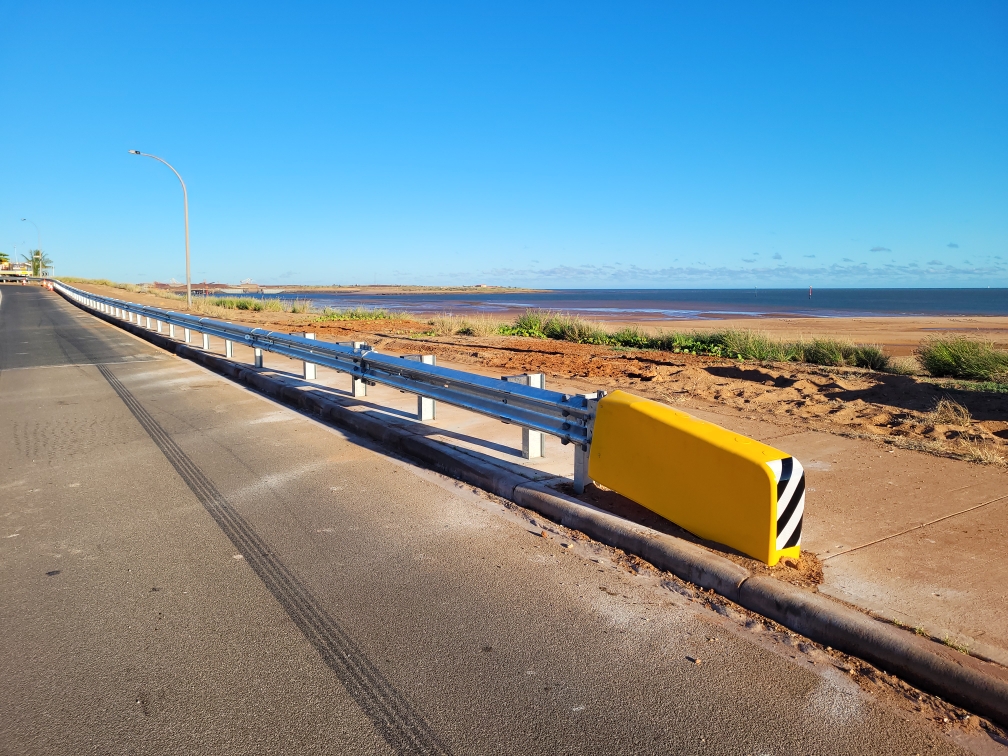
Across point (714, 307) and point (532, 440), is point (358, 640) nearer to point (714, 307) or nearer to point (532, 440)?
point (532, 440)

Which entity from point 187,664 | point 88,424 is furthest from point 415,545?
point 88,424

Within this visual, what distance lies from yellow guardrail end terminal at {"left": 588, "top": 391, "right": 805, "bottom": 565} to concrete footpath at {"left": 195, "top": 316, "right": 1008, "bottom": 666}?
1.38 feet

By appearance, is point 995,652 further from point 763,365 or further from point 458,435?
point 763,365

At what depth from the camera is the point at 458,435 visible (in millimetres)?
7797

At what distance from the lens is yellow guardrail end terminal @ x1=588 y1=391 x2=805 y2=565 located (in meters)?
4.26

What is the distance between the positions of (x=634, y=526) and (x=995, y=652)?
6.98 feet

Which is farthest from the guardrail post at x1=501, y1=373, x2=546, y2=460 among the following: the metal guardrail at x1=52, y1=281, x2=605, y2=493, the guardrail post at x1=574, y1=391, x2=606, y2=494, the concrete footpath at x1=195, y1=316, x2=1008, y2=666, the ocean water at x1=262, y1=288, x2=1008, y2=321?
the ocean water at x1=262, y1=288, x2=1008, y2=321

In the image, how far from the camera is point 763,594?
3.96 m

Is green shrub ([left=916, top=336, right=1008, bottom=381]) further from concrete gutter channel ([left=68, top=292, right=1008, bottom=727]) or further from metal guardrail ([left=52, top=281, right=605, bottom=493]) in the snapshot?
concrete gutter channel ([left=68, top=292, right=1008, bottom=727])

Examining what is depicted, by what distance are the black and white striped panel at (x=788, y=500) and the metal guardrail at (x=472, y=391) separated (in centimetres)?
161

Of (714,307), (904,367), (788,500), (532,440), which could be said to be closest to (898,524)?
(788,500)

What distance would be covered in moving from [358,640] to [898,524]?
3.62 metres

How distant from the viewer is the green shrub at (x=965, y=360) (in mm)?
11588

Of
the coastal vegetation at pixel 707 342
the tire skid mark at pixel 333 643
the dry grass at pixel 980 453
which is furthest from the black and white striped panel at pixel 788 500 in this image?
the coastal vegetation at pixel 707 342
